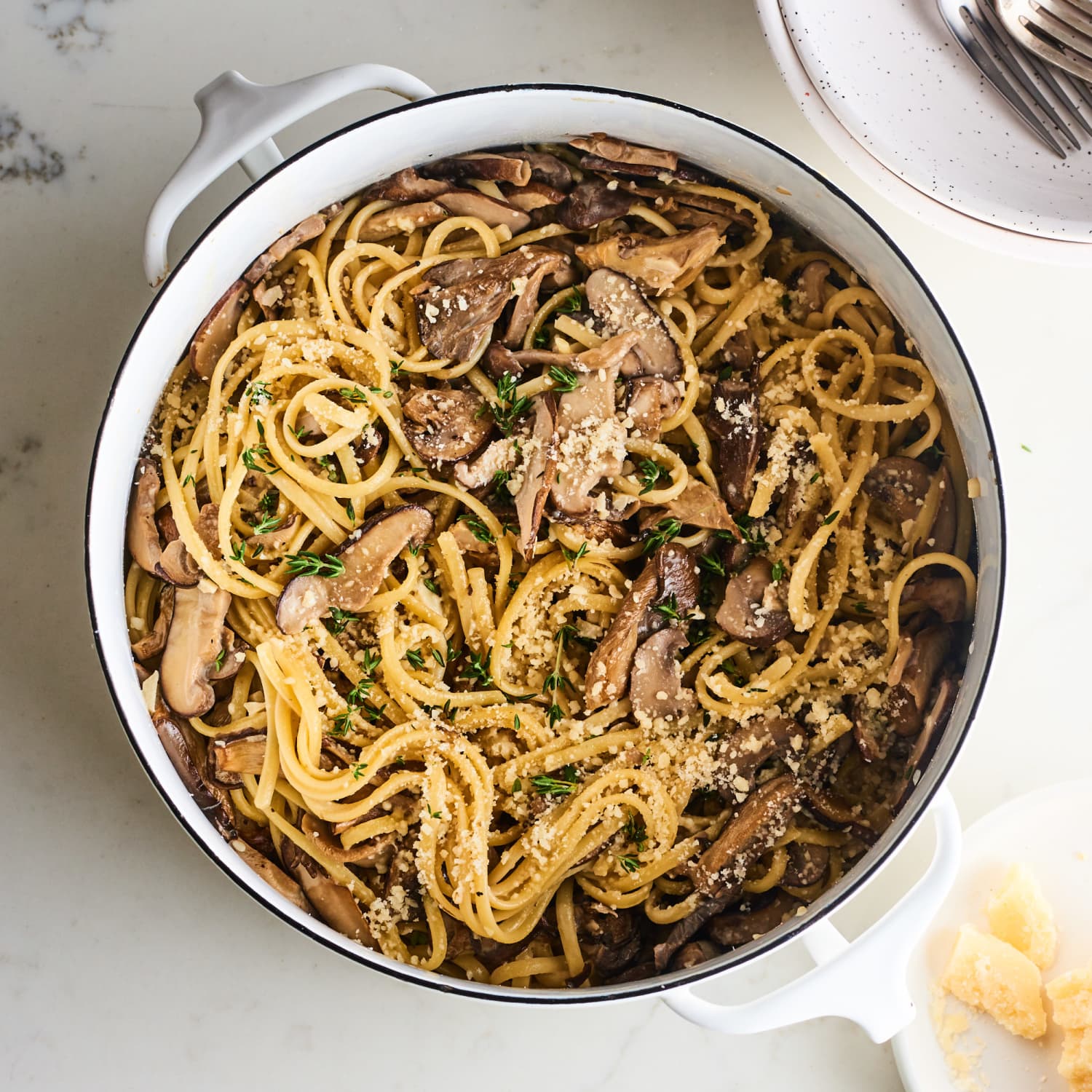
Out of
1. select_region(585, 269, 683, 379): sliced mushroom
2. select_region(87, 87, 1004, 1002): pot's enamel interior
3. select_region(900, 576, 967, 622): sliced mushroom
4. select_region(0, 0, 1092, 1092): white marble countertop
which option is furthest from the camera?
select_region(0, 0, 1092, 1092): white marble countertop

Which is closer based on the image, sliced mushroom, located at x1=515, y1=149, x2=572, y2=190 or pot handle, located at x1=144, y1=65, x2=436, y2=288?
pot handle, located at x1=144, y1=65, x2=436, y2=288

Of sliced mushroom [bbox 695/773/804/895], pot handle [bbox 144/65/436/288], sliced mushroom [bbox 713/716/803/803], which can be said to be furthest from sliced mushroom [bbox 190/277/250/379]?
sliced mushroom [bbox 695/773/804/895]

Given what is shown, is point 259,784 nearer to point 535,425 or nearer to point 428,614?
point 428,614

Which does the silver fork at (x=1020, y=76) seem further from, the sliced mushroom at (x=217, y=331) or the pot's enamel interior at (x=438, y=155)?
the sliced mushroom at (x=217, y=331)

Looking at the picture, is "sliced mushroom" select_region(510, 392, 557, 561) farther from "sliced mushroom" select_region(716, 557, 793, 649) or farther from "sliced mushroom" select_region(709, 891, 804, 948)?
"sliced mushroom" select_region(709, 891, 804, 948)

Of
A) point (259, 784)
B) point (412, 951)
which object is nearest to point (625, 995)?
point (412, 951)

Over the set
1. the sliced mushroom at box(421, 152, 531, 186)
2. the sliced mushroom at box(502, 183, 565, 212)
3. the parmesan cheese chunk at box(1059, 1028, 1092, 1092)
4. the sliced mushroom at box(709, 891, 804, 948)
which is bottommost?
the parmesan cheese chunk at box(1059, 1028, 1092, 1092)
